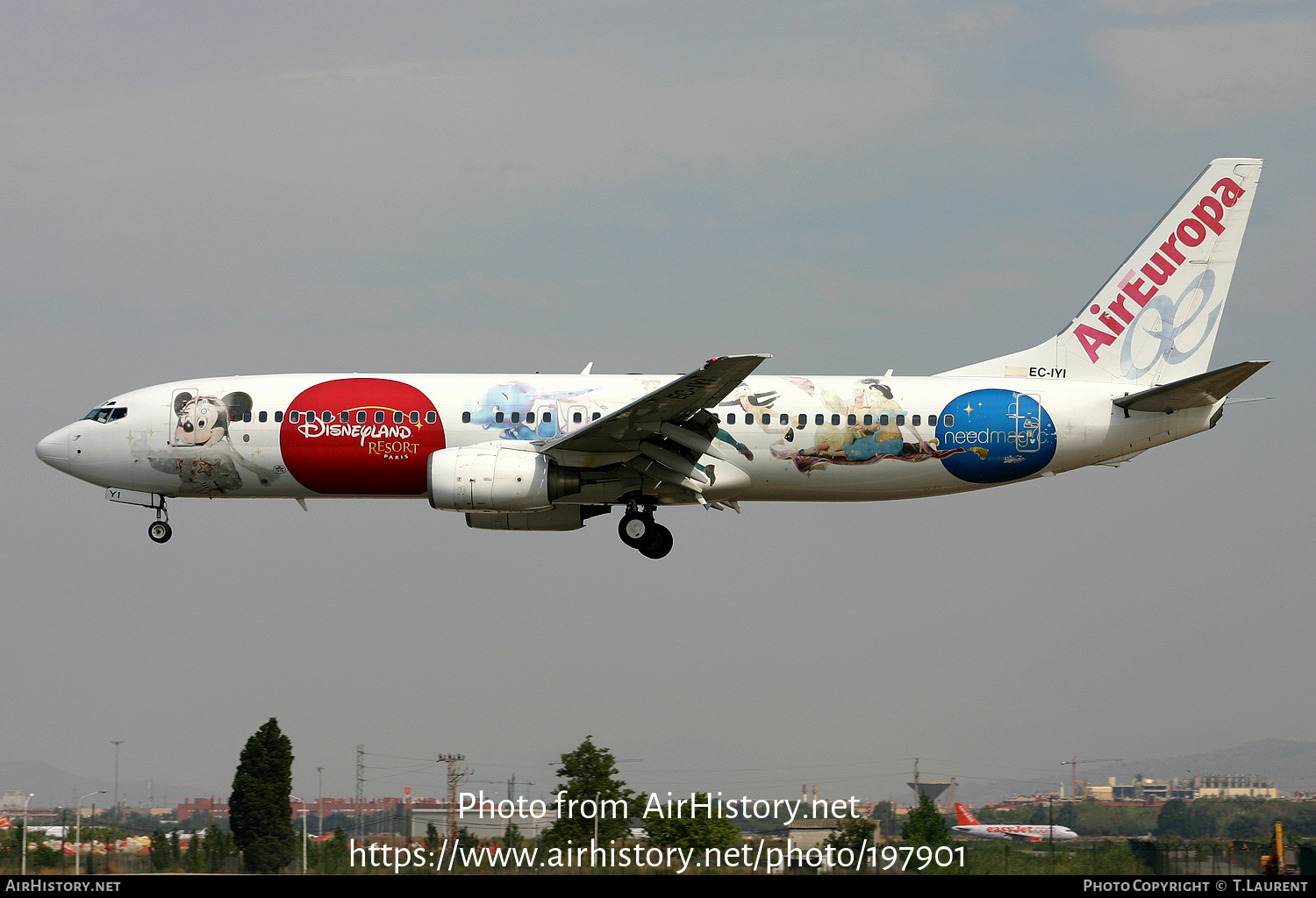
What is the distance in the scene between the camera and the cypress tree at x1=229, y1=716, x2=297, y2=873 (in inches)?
1069

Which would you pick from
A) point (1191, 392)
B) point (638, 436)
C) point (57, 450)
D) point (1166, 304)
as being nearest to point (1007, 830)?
point (1191, 392)

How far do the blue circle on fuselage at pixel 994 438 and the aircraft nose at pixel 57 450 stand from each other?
854 inches

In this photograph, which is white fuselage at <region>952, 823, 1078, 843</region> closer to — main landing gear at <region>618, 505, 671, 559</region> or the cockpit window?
main landing gear at <region>618, 505, 671, 559</region>

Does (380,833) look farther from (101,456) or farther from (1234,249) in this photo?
(1234,249)

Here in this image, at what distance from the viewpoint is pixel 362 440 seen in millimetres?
33031

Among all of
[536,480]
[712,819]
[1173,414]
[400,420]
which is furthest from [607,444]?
[1173,414]

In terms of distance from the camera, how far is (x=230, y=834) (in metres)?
28.8

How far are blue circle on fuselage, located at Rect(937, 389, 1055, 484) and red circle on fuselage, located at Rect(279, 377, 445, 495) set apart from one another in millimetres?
12217

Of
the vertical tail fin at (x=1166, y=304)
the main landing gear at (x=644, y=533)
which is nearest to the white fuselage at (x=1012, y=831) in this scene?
the main landing gear at (x=644, y=533)

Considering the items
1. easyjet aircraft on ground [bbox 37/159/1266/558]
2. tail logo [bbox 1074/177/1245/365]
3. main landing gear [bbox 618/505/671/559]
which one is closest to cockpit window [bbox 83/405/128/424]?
easyjet aircraft on ground [bbox 37/159/1266/558]

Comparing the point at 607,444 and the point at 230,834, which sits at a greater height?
the point at 607,444

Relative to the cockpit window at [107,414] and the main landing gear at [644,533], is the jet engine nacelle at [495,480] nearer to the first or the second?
the main landing gear at [644,533]

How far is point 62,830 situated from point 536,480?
12024 mm

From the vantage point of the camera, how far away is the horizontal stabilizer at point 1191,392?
30750mm
